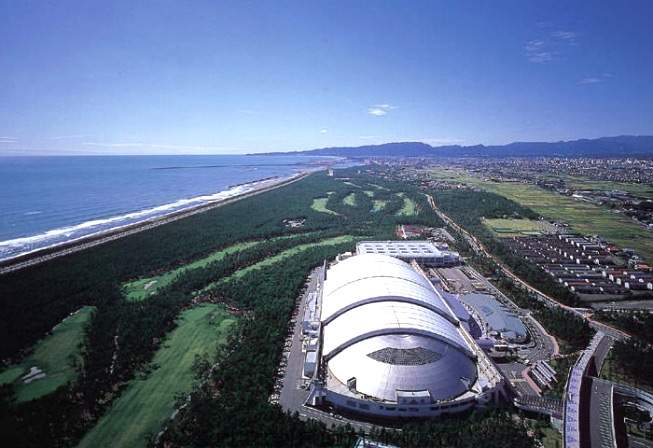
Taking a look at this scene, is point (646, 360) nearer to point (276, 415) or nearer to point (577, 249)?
point (276, 415)

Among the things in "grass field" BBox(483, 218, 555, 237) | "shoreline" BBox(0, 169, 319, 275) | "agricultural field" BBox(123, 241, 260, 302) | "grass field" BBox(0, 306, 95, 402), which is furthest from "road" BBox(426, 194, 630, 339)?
"shoreline" BBox(0, 169, 319, 275)

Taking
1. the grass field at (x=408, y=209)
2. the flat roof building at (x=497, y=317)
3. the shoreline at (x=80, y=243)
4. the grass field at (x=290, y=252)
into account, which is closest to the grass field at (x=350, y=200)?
the grass field at (x=408, y=209)

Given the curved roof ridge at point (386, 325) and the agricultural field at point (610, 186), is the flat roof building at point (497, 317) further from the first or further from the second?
the agricultural field at point (610, 186)

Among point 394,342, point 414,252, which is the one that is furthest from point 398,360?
point 414,252

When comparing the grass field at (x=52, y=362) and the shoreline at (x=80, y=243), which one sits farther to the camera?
the shoreline at (x=80, y=243)

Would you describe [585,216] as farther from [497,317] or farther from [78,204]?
[78,204]

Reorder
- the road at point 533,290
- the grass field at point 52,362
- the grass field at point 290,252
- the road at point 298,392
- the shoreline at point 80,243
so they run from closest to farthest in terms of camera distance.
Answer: the road at point 298,392 → the grass field at point 52,362 → the road at point 533,290 → the shoreline at point 80,243 → the grass field at point 290,252
